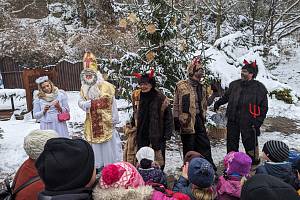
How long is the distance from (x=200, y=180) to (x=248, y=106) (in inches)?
112

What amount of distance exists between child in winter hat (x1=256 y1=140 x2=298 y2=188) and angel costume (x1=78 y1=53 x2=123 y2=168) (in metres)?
2.75

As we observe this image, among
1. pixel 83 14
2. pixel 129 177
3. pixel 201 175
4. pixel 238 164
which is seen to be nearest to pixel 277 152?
pixel 238 164

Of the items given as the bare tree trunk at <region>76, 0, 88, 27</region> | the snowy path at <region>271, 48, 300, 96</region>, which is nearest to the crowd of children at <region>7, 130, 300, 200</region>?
the snowy path at <region>271, 48, 300, 96</region>

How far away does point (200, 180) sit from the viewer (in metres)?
2.87

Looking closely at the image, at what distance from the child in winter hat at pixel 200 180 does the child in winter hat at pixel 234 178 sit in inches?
9.5

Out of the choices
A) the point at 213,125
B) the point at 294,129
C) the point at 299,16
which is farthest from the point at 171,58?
the point at 299,16

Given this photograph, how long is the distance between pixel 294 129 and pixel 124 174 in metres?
6.89

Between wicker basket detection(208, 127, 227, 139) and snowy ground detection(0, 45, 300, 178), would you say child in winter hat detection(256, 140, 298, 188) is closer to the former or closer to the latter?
snowy ground detection(0, 45, 300, 178)

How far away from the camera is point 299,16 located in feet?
50.2

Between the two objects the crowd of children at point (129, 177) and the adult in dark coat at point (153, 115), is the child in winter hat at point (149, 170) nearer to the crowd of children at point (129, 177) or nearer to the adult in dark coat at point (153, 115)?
the crowd of children at point (129, 177)

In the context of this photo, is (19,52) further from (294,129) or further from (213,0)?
(294,129)

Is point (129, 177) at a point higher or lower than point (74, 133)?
higher

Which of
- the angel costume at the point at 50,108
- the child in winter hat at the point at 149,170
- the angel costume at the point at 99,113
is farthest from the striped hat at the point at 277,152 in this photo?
the angel costume at the point at 50,108

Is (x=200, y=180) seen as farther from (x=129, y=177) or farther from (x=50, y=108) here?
(x=50, y=108)
